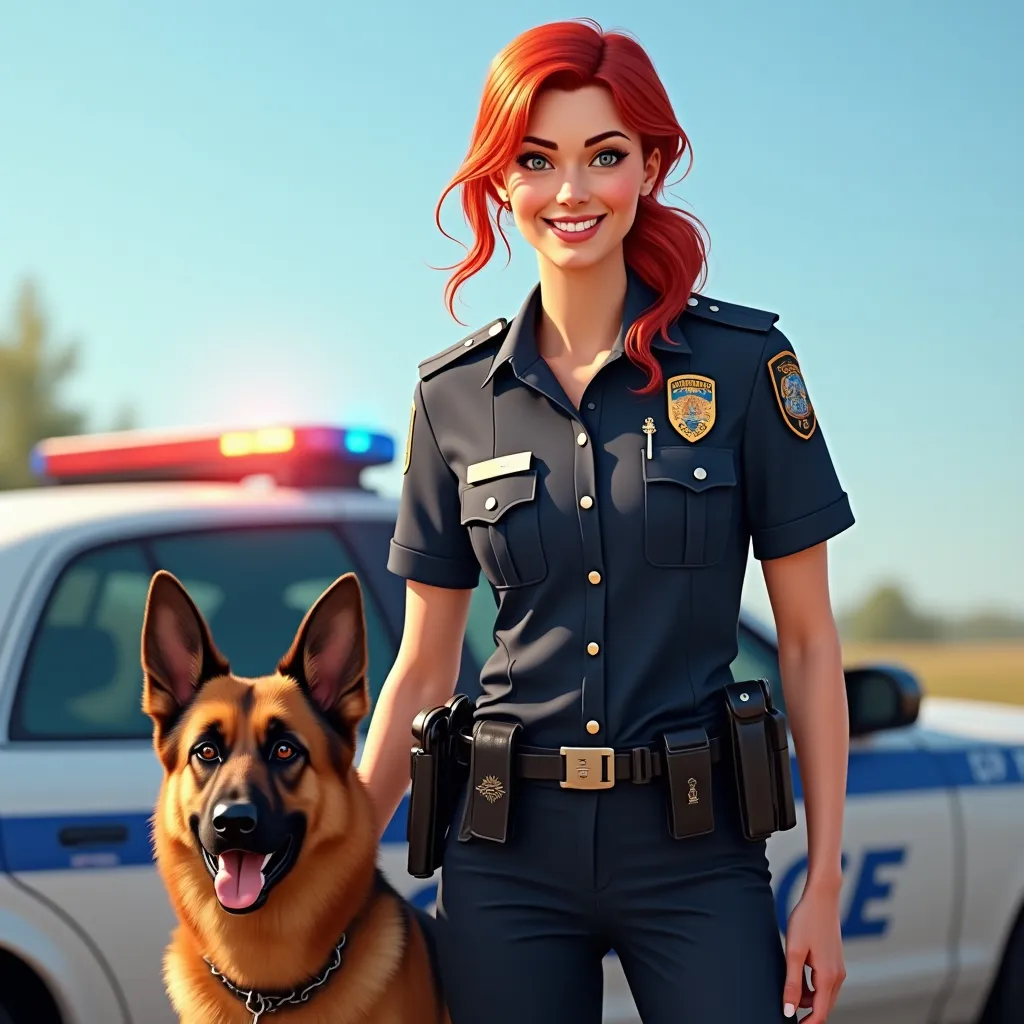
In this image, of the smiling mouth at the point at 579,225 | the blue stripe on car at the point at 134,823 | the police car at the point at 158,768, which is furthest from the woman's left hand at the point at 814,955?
the police car at the point at 158,768

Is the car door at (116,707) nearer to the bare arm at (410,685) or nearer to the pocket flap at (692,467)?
the bare arm at (410,685)

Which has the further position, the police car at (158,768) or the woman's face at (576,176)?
the police car at (158,768)

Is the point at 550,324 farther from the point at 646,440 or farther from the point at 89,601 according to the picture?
the point at 89,601

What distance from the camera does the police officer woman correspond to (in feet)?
6.04

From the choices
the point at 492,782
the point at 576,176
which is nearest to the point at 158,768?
the point at 492,782

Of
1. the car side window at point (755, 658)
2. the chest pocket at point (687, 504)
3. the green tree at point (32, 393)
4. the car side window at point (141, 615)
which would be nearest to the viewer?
the chest pocket at point (687, 504)

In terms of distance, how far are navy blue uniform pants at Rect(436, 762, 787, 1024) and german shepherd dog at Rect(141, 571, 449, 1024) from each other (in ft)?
0.52

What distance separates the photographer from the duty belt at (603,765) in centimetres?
184

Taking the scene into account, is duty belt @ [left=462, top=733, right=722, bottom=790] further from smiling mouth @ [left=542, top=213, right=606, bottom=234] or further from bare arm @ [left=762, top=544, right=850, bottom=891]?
smiling mouth @ [left=542, top=213, right=606, bottom=234]

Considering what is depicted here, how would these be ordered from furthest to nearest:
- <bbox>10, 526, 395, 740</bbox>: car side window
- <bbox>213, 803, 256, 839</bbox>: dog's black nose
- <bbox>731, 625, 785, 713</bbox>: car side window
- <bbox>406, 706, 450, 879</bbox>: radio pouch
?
<bbox>731, 625, 785, 713</bbox>: car side window, <bbox>10, 526, 395, 740</bbox>: car side window, <bbox>406, 706, 450, 879</bbox>: radio pouch, <bbox>213, 803, 256, 839</bbox>: dog's black nose

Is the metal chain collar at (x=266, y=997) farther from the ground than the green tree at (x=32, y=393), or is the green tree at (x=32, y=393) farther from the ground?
the green tree at (x=32, y=393)

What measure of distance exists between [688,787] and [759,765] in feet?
0.32

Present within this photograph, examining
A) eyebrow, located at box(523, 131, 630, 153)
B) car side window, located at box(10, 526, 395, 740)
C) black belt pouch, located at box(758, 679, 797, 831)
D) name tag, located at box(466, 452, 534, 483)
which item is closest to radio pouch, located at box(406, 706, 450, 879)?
name tag, located at box(466, 452, 534, 483)

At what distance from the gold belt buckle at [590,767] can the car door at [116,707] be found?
52.3 inches
